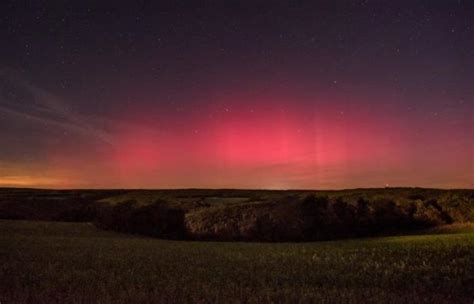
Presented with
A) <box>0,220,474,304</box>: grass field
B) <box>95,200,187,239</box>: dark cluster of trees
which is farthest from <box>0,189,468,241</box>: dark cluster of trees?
<box>0,220,474,304</box>: grass field

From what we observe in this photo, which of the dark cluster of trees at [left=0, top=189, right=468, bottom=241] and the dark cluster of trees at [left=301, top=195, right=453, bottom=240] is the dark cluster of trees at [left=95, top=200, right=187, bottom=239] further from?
the dark cluster of trees at [left=301, top=195, right=453, bottom=240]

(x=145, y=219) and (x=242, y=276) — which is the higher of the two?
(x=145, y=219)

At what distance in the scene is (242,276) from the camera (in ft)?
50.4

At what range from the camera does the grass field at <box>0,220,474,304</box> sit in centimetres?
1159

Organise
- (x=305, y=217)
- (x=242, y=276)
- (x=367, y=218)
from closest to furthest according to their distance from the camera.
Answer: (x=242, y=276) → (x=367, y=218) → (x=305, y=217)

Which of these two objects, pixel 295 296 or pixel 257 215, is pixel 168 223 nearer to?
pixel 257 215

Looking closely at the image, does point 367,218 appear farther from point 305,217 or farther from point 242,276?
point 242,276

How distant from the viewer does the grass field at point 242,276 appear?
11594mm

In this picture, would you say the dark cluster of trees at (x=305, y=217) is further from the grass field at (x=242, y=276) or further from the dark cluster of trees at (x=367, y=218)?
the grass field at (x=242, y=276)

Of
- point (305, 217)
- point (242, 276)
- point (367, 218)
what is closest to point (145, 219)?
point (305, 217)

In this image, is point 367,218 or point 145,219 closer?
point 367,218

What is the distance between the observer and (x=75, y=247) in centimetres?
2588

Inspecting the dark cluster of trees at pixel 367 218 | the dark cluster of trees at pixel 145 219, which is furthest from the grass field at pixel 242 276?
the dark cluster of trees at pixel 145 219

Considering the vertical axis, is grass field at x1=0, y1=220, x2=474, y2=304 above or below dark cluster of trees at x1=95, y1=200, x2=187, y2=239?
below
